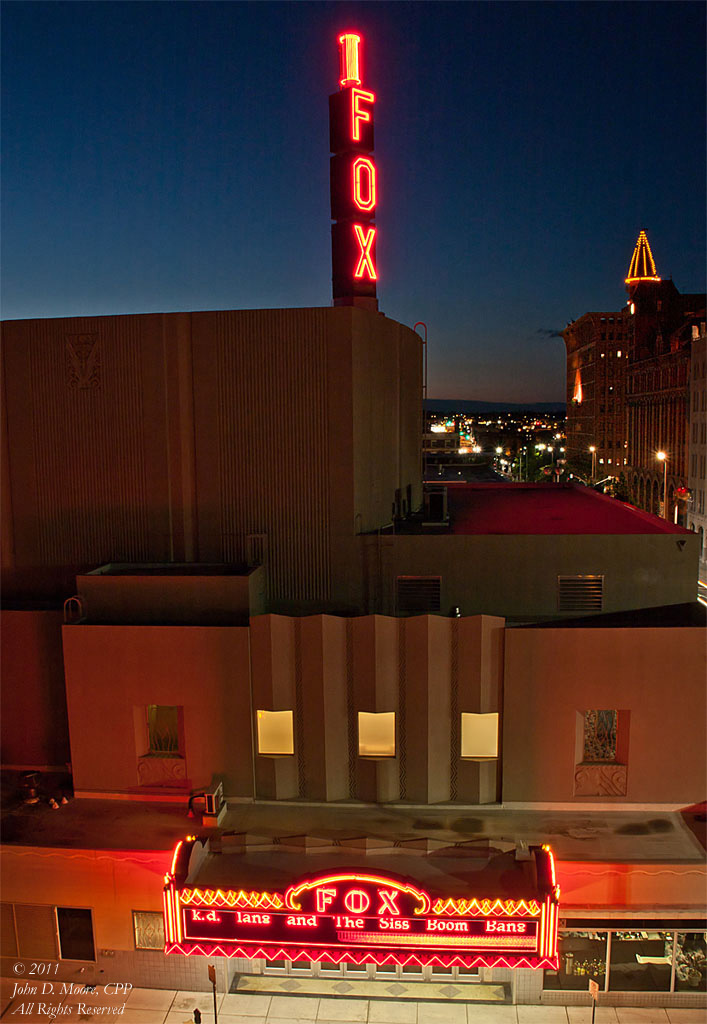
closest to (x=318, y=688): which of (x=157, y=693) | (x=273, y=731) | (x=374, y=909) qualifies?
(x=273, y=731)

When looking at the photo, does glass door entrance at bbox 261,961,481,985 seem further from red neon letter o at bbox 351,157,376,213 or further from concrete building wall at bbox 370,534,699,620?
red neon letter o at bbox 351,157,376,213

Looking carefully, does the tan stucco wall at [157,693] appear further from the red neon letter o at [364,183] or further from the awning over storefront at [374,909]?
the red neon letter o at [364,183]

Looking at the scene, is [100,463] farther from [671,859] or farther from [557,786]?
[671,859]

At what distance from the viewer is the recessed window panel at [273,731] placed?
19.1 meters

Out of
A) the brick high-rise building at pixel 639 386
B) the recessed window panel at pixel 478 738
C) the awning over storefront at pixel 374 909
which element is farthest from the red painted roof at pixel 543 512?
the brick high-rise building at pixel 639 386

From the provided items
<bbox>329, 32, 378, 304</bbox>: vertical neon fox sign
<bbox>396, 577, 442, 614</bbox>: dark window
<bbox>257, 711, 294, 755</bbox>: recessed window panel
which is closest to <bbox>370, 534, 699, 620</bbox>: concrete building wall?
<bbox>396, 577, 442, 614</bbox>: dark window

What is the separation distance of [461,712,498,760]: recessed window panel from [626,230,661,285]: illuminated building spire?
110568mm

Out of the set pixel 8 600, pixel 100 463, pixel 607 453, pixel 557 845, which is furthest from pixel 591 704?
pixel 607 453

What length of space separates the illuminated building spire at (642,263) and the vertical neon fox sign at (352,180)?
102 metres

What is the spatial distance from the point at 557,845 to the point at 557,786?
1734 mm

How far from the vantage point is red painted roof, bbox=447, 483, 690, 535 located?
23.8 m

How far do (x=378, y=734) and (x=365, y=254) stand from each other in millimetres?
15814

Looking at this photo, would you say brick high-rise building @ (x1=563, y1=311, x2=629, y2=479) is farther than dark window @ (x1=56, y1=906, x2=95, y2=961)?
Yes

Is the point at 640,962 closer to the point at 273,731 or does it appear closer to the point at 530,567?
the point at 530,567
